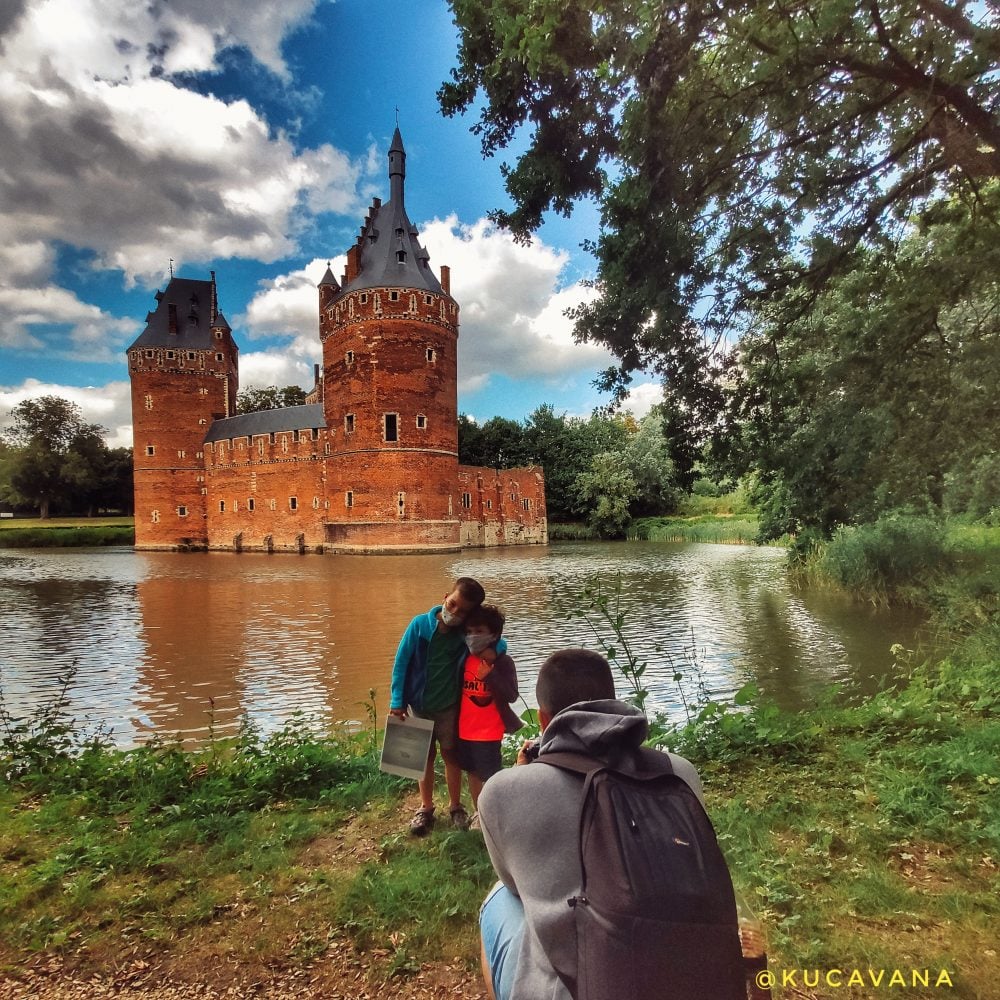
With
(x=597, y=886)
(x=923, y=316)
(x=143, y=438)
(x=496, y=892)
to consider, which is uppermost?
(x=143, y=438)

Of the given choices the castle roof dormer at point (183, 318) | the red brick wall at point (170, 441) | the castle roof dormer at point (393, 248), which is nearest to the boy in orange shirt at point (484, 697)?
the castle roof dormer at point (393, 248)

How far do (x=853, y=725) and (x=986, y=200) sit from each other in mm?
6136

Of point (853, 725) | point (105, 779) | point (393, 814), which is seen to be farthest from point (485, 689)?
point (853, 725)

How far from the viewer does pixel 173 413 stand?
153 ft

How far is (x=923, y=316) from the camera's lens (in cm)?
744

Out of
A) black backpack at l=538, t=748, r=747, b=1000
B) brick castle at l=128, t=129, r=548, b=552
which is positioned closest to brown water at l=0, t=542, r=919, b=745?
black backpack at l=538, t=748, r=747, b=1000

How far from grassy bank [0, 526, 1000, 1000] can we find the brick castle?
107 feet

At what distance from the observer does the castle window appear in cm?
3722

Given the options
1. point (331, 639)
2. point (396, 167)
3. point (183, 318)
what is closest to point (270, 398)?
point (183, 318)

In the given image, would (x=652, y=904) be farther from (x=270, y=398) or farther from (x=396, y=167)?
(x=270, y=398)

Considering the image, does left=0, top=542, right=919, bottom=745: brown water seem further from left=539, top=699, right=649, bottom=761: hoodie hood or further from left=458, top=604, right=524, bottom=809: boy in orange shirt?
left=539, top=699, right=649, bottom=761: hoodie hood

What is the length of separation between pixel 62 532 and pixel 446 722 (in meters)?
52.1

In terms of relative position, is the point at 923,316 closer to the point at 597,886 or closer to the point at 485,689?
the point at 485,689

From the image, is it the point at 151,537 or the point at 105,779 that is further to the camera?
the point at 151,537
